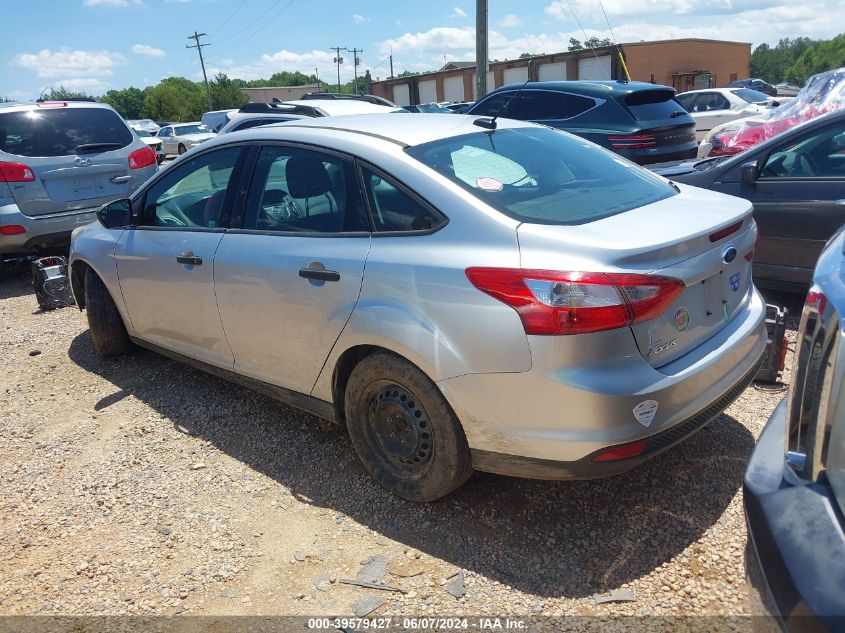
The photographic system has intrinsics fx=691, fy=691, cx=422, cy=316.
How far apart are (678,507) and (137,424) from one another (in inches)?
118

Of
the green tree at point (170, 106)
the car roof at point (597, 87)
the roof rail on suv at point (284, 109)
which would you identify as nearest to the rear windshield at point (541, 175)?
the car roof at point (597, 87)

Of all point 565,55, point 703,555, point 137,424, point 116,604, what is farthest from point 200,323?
point 565,55

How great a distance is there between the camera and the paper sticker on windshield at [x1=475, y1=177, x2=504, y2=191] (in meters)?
2.89

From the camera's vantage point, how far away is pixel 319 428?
3.91 metres

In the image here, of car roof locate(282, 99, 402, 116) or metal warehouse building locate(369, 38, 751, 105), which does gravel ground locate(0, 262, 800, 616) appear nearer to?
car roof locate(282, 99, 402, 116)

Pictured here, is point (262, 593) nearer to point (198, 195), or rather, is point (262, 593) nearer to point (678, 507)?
point (678, 507)

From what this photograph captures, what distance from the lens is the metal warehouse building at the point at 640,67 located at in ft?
119

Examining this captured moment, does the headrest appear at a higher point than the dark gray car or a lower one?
higher

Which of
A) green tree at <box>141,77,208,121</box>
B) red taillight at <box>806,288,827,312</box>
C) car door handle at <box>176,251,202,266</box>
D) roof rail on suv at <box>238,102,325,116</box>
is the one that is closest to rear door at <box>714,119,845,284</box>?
red taillight at <box>806,288,827,312</box>

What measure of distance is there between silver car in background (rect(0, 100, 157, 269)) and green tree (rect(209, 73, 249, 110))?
222ft

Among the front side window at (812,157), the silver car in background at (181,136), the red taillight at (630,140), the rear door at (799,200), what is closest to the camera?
the rear door at (799,200)

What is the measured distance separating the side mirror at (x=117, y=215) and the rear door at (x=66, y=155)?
3.26 m

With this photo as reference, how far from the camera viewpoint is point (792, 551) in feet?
4.95

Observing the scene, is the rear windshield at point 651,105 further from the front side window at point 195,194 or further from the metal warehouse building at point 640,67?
the metal warehouse building at point 640,67
